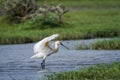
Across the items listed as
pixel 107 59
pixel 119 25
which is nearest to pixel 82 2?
pixel 119 25

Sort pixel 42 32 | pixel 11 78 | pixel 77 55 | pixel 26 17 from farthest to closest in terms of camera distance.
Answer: pixel 26 17 → pixel 42 32 → pixel 77 55 → pixel 11 78

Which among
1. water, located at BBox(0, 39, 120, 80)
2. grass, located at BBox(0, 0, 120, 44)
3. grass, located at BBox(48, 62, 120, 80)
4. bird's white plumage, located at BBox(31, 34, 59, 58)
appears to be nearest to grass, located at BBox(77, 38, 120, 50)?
water, located at BBox(0, 39, 120, 80)

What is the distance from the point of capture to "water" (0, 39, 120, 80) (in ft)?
56.6

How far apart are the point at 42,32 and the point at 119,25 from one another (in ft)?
12.3

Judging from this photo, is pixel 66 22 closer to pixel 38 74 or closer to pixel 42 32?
pixel 42 32

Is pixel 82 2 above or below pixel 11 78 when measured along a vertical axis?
below

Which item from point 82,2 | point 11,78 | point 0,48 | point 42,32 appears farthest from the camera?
point 82,2

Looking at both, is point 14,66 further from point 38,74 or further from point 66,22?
point 66,22

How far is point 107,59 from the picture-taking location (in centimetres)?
2012

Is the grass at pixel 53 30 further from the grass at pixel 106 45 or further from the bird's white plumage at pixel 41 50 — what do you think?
the bird's white plumage at pixel 41 50

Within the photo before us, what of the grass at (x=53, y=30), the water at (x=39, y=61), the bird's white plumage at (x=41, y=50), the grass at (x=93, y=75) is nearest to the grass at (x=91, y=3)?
the grass at (x=53, y=30)

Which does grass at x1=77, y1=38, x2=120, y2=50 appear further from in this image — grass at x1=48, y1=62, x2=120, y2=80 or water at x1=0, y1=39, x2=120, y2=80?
grass at x1=48, y1=62, x2=120, y2=80

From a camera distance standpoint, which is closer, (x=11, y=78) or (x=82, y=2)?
(x=11, y=78)

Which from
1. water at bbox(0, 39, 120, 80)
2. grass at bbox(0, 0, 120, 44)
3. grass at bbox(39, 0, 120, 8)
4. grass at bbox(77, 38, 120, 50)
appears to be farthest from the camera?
grass at bbox(39, 0, 120, 8)
